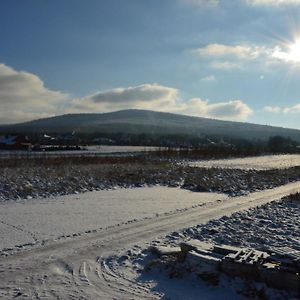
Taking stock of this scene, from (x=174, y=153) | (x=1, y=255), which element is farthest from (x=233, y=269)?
(x=174, y=153)

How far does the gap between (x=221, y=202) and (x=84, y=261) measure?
10.5 metres

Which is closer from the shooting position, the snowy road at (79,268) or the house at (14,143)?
the snowy road at (79,268)

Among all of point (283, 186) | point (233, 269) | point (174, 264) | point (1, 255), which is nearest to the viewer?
point (233, 269)

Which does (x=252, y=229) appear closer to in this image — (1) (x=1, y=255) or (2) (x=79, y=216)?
(2) (x=79, y=216)

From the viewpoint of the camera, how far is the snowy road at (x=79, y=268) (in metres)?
7.23

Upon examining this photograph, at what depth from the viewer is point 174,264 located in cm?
850

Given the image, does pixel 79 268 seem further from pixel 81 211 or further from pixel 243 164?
pixel 243 164

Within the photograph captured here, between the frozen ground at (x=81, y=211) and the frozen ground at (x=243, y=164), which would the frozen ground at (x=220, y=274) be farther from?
the frozen ground at (x=243, y=164)

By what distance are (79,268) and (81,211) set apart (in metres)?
6.71

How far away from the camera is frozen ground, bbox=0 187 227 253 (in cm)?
1156

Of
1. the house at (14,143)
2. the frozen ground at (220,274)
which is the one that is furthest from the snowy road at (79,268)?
the house at (14,143)

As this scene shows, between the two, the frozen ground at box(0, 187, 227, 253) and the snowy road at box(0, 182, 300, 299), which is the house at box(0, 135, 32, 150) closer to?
the frozen ground at box(0, 187, 227, 253)

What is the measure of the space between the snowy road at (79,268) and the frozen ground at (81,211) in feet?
2.74

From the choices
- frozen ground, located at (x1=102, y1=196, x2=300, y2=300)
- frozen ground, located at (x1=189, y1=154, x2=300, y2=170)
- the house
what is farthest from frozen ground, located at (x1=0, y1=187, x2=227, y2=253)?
the house
